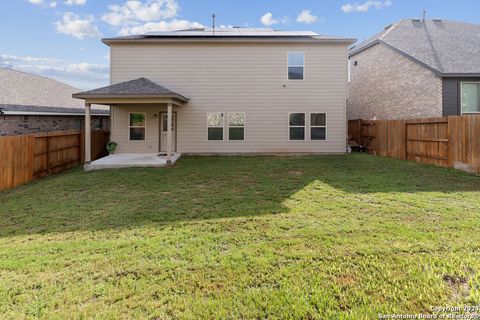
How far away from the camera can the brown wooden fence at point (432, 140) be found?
9.43 metres

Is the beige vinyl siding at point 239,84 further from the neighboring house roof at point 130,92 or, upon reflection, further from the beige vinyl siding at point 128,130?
the neighboring house roof at point 130,92

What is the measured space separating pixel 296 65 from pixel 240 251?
12529 millimetres

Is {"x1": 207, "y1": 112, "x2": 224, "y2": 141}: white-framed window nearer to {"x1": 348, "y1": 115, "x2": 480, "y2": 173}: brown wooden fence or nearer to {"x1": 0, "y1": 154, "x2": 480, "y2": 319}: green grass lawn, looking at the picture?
{"x1": 0, "y1": 154, "x2": 480, "y2": 319}: green grass lawn

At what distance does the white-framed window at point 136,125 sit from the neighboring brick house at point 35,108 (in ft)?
11.2

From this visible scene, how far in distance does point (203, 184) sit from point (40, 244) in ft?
14.6

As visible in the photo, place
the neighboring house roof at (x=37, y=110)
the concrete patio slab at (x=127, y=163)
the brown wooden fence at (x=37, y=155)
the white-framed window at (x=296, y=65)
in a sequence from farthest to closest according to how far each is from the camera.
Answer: the white-framed window at (x=296, y=65), the concrete patio slab at (x=127, y=163), the neighboring house roof at (x=37, y=110), the brown wooden fence at (x=37, y=155)

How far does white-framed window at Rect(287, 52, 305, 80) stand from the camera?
14.5m

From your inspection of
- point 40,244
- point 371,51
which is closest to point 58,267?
point 40,244

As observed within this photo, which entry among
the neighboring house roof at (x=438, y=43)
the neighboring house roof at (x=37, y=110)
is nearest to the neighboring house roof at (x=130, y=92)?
the neighboring house roof at (x=37, y=110)

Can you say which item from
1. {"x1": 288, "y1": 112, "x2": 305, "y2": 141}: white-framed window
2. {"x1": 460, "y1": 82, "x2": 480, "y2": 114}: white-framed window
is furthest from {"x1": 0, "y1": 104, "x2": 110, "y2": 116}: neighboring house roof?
{"x1": 460, "y1": 82, "x2": 480, "y2": 114}: white-framed window

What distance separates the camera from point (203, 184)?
324 inches

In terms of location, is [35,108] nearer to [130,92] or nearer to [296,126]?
[130,92]

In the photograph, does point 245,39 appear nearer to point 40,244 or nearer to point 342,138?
point 342,138

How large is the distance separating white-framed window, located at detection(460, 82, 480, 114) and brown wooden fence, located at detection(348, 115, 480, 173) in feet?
11.9
